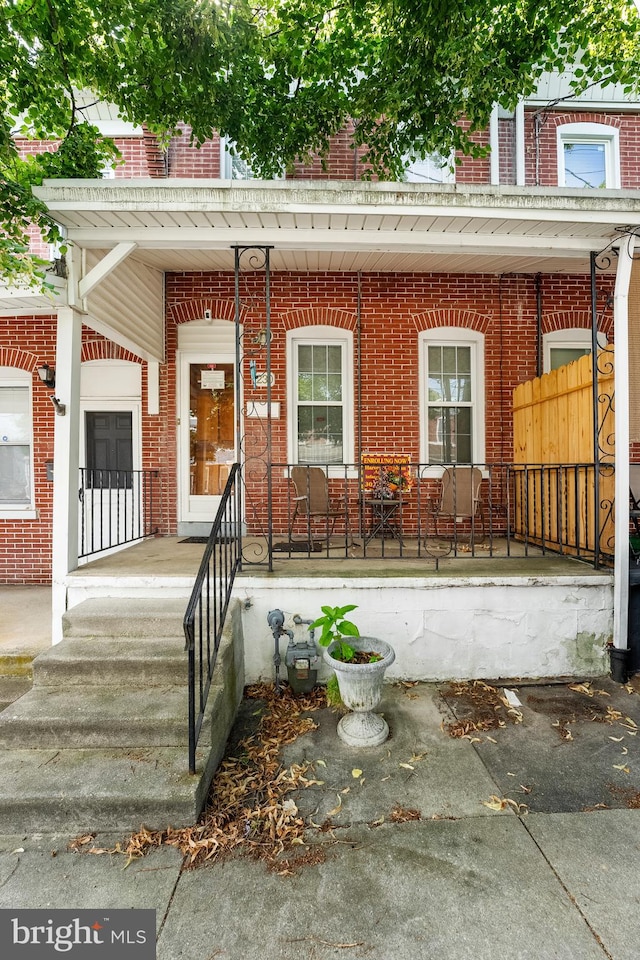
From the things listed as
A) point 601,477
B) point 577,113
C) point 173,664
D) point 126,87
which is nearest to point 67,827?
point 173,664

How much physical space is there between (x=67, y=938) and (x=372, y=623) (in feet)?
8.44

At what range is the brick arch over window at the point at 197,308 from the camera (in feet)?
19.2

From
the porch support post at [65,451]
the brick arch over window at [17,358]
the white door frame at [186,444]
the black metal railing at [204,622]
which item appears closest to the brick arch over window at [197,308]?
the white door frame at [186,444]

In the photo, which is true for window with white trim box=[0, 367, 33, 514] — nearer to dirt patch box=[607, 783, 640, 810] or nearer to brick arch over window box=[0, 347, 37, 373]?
brick arch over window box=[0, 347, 37, 373]

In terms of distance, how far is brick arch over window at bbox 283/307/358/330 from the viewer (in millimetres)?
5859

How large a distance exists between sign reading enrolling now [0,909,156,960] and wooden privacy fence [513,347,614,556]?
150 inches

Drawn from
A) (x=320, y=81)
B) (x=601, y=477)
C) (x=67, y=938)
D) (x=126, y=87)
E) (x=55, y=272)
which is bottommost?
(x=67, y=938)

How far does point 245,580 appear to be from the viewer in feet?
12.6

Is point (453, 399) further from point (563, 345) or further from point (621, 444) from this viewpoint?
point (621, 444)

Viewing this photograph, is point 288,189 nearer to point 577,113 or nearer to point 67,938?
point 67,938

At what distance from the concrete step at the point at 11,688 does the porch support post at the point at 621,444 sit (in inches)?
188

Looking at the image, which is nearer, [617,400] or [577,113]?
[617,400]

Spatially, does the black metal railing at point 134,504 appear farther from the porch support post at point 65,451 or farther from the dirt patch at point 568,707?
the dirt patch at point 568,707

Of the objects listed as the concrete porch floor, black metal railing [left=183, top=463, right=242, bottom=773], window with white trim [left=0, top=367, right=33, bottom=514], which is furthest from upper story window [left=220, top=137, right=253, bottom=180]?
the concrete porch floor
